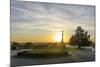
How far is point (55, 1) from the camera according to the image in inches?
124

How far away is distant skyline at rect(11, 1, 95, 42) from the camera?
9.66 ft

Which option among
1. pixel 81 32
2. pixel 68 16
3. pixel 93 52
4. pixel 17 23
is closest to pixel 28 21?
pixel 17 23

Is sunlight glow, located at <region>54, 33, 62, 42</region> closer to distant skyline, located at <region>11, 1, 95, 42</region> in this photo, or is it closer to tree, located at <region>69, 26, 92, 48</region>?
distant skyline, located at <region>11, 1, 95, 42</region>

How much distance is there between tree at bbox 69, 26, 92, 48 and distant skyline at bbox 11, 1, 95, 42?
0.06 m

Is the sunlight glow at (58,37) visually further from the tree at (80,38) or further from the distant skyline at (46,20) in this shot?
the tree at (80,38)

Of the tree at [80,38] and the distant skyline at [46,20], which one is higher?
the distant skyline at [46,20]

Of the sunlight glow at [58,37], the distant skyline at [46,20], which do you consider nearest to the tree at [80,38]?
the distant skyline at [46,20]

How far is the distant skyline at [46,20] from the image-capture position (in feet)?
9.66

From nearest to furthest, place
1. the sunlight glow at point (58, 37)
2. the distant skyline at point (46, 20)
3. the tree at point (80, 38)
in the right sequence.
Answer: the distant skyline at point (46, 20) → the sunlight glow at point (58, 37) → the tree at point (80, 38)

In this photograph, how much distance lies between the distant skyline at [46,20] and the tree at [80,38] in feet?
0.19

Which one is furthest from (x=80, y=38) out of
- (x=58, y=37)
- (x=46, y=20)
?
(x=46, y=20)

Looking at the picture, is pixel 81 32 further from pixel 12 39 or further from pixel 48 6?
pixel 12 39

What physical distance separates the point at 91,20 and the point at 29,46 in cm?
110

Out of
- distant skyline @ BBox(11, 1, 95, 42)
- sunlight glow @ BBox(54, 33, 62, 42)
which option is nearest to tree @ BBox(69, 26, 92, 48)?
distant skyline @ BBox(11, 1, 95, 42)
